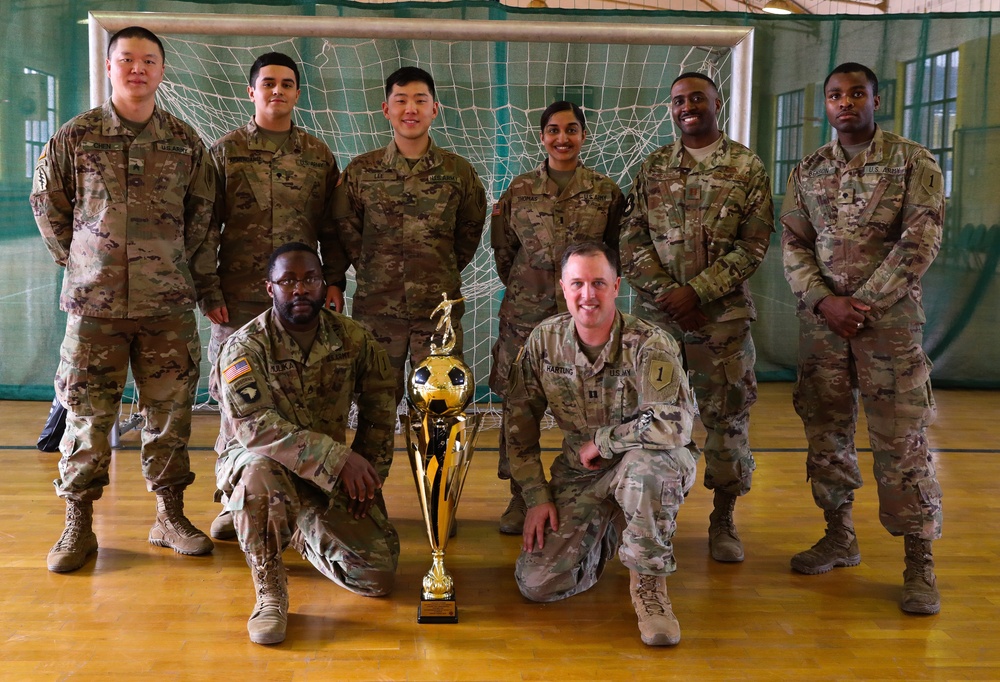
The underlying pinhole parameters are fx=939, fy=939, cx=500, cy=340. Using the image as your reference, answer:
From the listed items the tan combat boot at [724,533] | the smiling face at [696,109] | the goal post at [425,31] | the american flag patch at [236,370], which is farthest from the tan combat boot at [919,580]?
the goal post at [425,31]

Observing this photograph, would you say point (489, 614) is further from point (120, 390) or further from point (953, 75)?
point (953, 75)

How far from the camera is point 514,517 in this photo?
Result: 3.49 metres

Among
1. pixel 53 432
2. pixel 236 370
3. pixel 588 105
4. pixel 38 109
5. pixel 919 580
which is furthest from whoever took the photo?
pixel 588 105

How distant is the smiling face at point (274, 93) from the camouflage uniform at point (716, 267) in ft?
4.39

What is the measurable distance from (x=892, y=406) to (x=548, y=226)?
1.37 metres

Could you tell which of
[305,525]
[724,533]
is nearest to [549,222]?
[724,533]

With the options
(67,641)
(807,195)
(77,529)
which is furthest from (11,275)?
(807,195)

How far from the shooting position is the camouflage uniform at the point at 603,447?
2.61 meters

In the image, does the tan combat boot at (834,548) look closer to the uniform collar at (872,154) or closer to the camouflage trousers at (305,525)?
the uniform collar at (872,154)

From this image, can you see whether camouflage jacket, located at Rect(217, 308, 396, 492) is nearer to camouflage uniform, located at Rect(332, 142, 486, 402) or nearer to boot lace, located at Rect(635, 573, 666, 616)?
camouflage uniform, located at Rect(332, 142, 486, 402)

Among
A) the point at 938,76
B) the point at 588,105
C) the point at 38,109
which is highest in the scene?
the point at 938,76

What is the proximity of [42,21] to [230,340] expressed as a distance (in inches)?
144

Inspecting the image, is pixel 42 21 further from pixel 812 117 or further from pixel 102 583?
pixel 812 117

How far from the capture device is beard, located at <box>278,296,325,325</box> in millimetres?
2754
